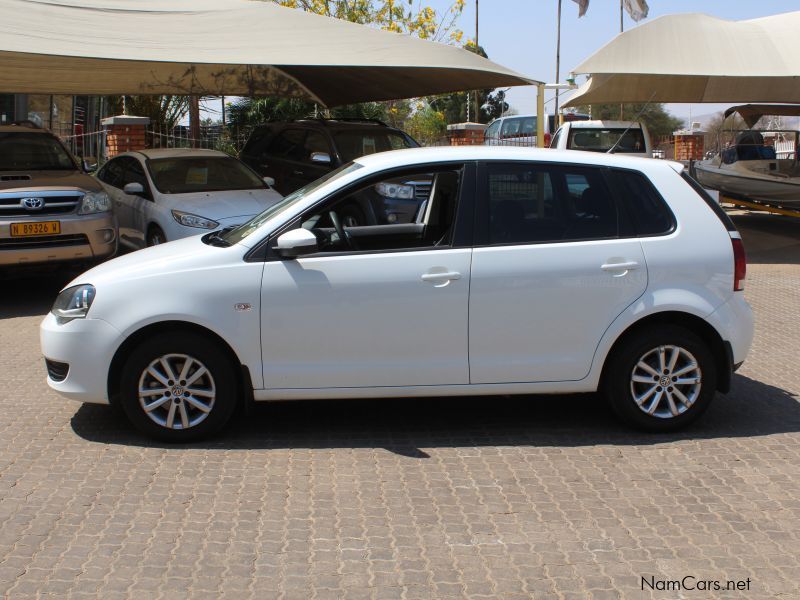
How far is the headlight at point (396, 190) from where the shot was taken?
600 cm

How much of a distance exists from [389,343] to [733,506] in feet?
6.77

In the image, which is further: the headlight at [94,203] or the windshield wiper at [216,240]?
the headlight at [94,203]

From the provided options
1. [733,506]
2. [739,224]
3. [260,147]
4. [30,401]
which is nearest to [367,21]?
[260,147]

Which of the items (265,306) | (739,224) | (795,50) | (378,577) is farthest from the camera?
(739,224)

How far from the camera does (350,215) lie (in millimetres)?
5777

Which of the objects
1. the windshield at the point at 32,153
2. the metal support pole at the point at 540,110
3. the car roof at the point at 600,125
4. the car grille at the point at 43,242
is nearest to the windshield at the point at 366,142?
the metal support pole at the point at 540,110

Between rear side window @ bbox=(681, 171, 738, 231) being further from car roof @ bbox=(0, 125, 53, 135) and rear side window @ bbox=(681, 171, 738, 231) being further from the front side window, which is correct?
car roof @ bbox=(0, 125, 53, 135)

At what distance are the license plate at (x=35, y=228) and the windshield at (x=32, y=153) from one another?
164cm

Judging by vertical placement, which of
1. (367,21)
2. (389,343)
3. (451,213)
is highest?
(367,21)

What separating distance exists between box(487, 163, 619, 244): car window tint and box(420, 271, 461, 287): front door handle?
1.10 feet

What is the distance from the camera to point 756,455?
5.40 metres

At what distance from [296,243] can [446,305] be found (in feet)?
3.10

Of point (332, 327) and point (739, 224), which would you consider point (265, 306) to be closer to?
point (332, 327)

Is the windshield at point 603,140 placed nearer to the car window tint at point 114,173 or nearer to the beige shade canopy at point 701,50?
the beige shade canopy at point 701,50
